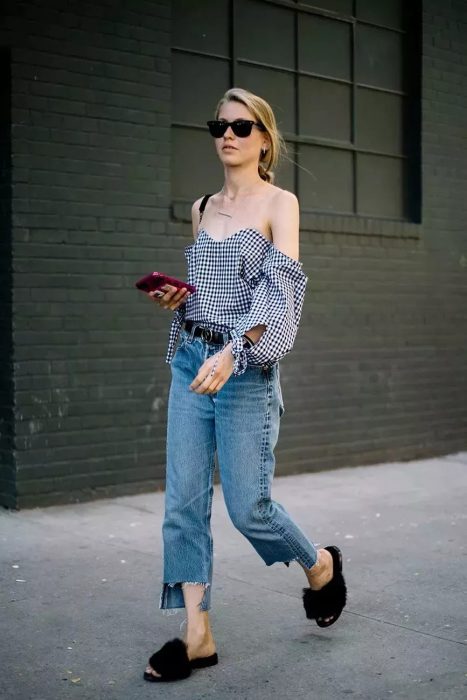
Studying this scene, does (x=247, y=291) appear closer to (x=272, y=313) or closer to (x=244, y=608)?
(x=272, y=313)

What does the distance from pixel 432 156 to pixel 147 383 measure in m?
3.56

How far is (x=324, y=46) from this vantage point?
885 centimetres

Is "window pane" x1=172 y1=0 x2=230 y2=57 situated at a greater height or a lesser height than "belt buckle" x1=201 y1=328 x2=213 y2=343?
greater

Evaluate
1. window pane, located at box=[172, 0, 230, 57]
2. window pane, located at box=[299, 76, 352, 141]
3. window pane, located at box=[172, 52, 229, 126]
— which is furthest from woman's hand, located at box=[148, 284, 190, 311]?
window pane, located at box=[299, 76, 352, 141]

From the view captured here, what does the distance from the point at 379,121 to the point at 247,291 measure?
5646mm

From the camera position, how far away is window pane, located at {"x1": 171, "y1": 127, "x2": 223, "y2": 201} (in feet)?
25.8

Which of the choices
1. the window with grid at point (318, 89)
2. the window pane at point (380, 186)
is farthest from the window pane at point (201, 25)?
the window pane at point (380, 186)

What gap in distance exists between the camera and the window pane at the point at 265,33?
8266 millimetres

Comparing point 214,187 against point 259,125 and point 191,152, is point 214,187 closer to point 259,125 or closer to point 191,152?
point 191,152

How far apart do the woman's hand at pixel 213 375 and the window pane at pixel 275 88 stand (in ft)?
15.9

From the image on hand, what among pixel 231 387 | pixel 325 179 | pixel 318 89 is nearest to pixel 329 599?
pixel 231 387

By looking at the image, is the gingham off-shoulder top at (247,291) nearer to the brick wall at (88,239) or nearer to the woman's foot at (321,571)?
the woman's foot at (321,571)

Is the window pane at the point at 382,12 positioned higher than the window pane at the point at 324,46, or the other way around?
the window pane at the point at 382,12

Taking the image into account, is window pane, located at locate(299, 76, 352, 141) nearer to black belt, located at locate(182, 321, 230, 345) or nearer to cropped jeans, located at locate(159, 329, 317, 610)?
black belt, located at locate(182, 321, 230, 345)
